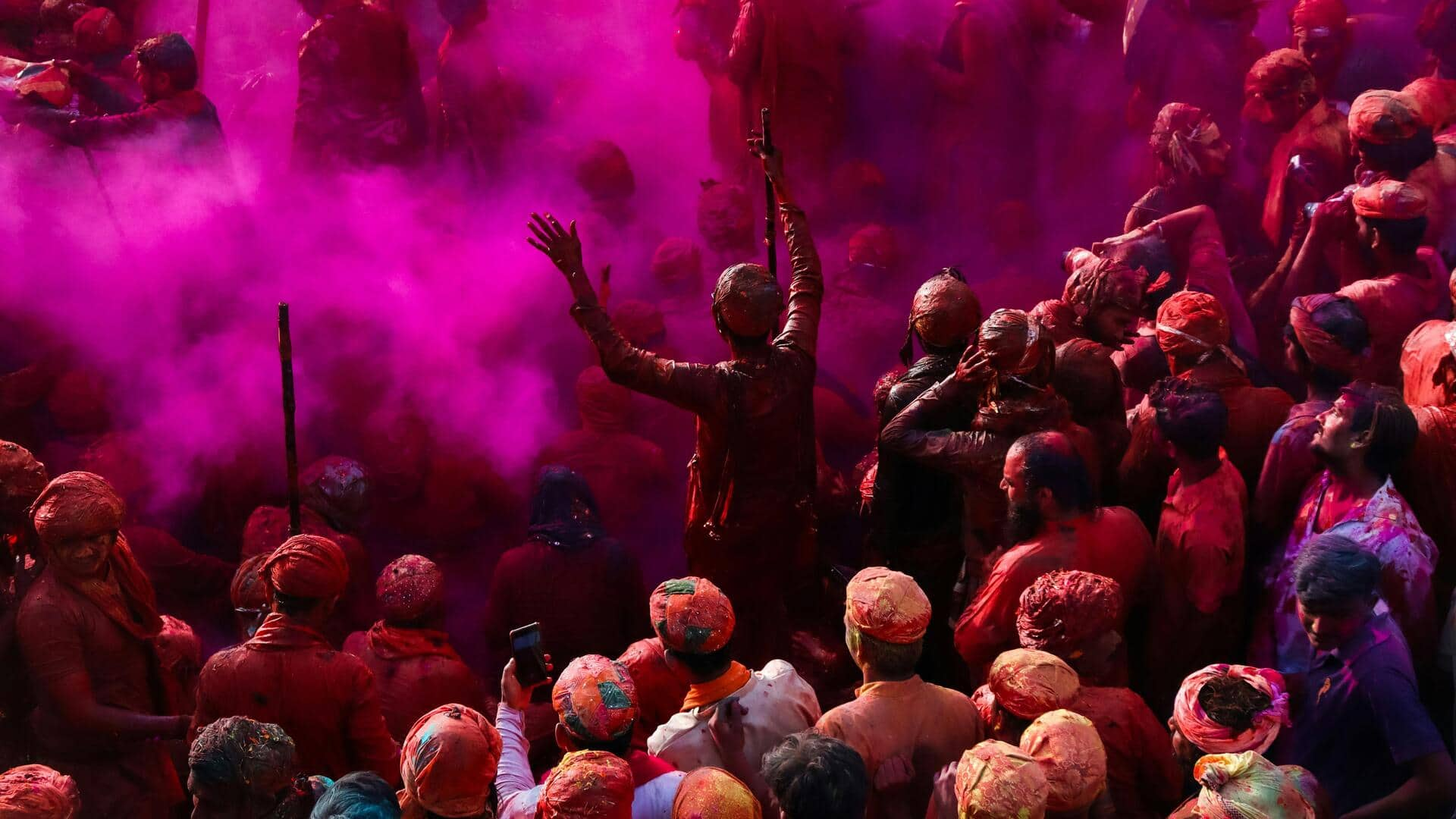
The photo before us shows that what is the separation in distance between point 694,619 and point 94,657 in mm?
2170

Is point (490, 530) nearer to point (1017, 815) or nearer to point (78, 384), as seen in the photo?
point (78, 384)

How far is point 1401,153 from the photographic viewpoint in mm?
7445

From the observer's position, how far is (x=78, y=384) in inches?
338

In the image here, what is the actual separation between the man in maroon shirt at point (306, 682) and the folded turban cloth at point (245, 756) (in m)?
0.66

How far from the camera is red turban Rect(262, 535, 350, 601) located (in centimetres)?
481

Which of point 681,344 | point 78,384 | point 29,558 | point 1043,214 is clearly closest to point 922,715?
point 29,558

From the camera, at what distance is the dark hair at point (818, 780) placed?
3865 mm

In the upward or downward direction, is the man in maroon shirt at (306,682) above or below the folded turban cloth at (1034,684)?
below

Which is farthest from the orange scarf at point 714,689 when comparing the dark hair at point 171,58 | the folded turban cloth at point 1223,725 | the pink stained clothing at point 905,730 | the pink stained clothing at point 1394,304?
the dark hair at point 171,58

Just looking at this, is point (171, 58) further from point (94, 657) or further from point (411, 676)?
point (411, 676)

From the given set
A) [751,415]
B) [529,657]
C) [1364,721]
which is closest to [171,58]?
[751,415]

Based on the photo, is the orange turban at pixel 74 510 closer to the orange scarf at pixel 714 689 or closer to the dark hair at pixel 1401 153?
the orange scarf at pixel 714 689

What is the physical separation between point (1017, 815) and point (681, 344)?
5929 mm

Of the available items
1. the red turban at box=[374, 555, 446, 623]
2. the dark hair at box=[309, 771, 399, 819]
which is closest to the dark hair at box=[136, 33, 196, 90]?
the red turban at box=[374, 555, 446, 623]
